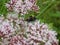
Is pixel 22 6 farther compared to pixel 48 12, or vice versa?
pixel 48 12

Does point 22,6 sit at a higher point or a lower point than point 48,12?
higher

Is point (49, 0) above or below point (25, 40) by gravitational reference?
above

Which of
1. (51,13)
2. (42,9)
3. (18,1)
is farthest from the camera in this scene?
(51,13)

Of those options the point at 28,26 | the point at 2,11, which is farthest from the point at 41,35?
the point at 2,11

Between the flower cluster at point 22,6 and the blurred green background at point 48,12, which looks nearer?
the flower cluster at point 22,6

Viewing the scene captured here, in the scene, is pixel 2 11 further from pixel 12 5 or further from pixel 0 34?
pixel 0 34
